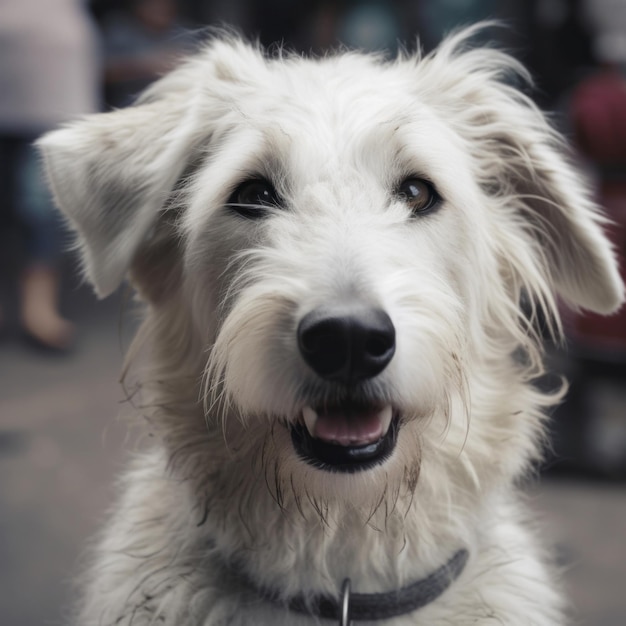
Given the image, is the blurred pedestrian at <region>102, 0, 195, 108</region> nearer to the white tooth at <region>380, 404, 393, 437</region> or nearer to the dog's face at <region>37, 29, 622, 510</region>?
the dog's face at <region>37, 29, 622, 510</region>

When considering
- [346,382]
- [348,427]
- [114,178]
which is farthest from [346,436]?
[114,178]

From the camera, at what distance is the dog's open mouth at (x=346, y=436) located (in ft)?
6.09

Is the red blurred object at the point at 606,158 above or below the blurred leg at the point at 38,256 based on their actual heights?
above

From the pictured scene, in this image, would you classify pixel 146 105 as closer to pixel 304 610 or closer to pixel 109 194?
pixel 109 194

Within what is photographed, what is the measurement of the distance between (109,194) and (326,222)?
720 millimetres

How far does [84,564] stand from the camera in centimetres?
275

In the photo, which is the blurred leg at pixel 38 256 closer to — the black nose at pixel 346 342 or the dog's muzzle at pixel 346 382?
the dog's muzzle at pixel 346 382

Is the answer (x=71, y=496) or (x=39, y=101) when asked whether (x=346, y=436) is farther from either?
(x=39, y=101)

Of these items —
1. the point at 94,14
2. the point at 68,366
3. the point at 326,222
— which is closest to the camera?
the point at 326,222

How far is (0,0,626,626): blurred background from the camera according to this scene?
12.9 ft

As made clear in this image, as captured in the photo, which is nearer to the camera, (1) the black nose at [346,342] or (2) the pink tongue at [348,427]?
(1) the black nose at [346,342]

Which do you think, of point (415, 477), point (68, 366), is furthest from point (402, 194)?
point (68, 366)

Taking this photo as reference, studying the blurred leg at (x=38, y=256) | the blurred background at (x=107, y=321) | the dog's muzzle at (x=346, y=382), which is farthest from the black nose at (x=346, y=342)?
the blurred leg at (x=38, y=256)

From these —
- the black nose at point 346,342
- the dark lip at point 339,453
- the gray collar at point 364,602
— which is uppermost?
the black nose at point 346,342
